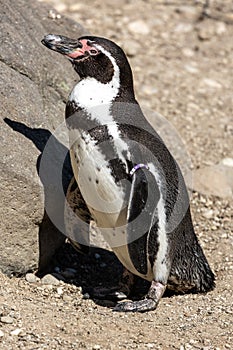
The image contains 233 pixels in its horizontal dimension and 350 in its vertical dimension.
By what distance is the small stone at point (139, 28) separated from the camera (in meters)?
7.38

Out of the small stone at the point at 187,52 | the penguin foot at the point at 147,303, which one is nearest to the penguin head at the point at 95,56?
the penguin foot at the point at 147,303

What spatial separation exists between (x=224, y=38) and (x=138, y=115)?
3889 mm

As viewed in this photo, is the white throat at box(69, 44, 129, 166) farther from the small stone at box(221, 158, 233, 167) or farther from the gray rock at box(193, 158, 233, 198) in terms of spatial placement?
the small stone at box(221, 158, 233, 167)

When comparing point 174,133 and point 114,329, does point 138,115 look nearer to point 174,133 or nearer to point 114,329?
point 114,329

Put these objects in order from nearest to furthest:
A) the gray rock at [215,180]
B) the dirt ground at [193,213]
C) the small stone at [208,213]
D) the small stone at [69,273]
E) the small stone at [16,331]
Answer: the small stone at [16,331]
the dirt ground at [193,213]
the small stone at [69,273]
the small stone at [208,213]
the gray rock at [215,180]

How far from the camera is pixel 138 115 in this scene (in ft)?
12.6

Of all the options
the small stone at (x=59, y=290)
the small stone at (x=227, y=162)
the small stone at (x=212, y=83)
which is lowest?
the small stone at (x=212, y=83)

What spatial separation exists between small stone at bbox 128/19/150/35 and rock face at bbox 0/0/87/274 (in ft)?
9.23

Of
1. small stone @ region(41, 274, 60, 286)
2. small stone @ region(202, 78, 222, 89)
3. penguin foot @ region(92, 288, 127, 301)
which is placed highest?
small stone @ region(41, 274, 60, 286)

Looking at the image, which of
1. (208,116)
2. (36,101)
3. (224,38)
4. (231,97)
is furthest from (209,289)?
(224,38)

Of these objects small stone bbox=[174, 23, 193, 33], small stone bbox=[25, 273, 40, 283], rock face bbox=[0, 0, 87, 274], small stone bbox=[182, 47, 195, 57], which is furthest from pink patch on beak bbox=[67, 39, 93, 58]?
small stone bbox=[174, 23, 193, 33]

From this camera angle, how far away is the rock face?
12.2 feet

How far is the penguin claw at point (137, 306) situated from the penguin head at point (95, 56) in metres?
1.04

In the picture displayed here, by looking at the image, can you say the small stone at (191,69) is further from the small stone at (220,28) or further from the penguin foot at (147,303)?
the penguin foot at (147,303)
